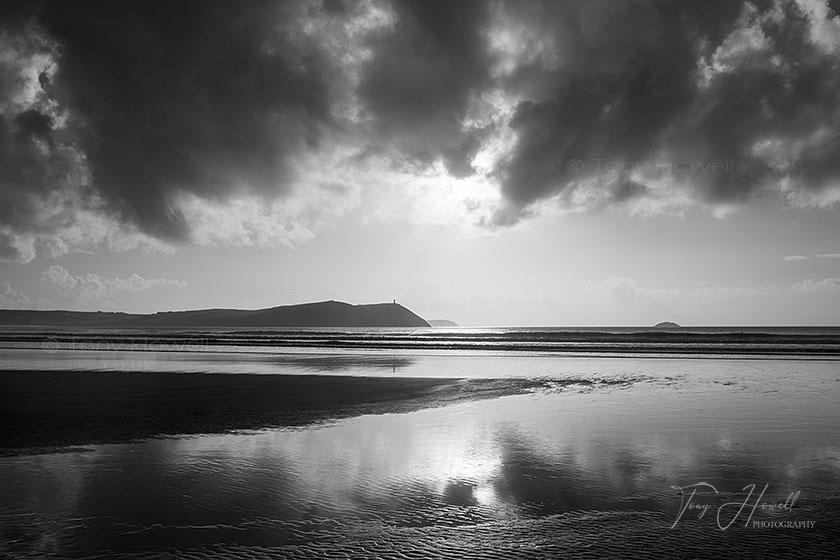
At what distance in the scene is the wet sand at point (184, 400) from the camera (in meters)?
14.6

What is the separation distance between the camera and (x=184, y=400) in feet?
66.1

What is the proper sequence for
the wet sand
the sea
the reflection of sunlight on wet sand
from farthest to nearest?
the wet sand
the reflection of sunlight on wet sand
the sea

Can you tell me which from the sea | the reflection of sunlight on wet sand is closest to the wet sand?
the sea

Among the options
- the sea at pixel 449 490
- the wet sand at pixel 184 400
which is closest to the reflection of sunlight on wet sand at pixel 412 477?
the sea at pixel 449 490

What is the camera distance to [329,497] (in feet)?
28.0

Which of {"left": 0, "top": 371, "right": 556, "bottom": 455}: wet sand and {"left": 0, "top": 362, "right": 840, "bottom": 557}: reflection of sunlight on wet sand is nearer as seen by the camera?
{"left": 0, "top": 362, "right": 840, "bottom": 557}: reflection of sunlight on wet sand

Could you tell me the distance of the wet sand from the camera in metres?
14.6

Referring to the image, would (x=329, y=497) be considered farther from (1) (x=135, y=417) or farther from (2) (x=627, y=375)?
(2) (x=627, y=375)

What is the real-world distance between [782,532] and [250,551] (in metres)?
7.15

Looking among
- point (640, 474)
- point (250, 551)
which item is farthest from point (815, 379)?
point (250, 551)

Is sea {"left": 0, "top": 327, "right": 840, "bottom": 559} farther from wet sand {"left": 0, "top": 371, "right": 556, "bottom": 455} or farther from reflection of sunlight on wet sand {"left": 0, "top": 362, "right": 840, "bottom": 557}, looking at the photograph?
wet sand {"left": 0, "top": 371, "right": 556, "bottom": 455}

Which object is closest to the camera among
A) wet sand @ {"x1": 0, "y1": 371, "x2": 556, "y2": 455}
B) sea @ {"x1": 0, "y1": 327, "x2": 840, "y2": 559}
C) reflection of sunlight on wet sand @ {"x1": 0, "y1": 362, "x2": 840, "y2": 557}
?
sea @ {"x1": 0, "y1": 327, "x2": 840, "y2": 559}

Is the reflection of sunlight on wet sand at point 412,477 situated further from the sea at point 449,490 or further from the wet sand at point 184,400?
the wet sand at point 184,400

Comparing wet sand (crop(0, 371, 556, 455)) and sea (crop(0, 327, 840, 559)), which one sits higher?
sea (crop(0, 327, 840, 559))
